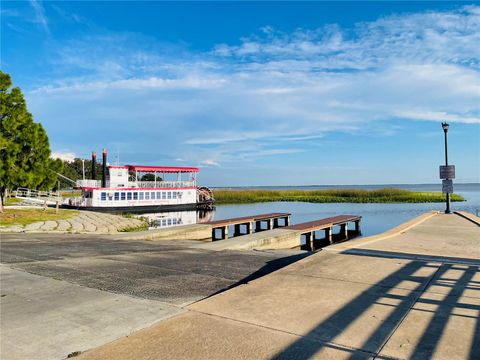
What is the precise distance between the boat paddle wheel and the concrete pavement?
4218cm

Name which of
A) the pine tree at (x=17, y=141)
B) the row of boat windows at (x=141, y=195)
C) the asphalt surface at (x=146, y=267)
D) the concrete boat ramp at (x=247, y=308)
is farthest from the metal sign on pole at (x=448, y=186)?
the row of boat windows at (x=141, y=195)

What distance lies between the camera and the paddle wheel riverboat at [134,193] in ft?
121

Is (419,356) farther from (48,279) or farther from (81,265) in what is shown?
(81,265)

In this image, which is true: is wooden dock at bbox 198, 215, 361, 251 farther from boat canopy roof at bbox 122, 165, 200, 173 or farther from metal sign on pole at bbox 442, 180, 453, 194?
boat canopy roof at bbox 122, 165, 200, 173

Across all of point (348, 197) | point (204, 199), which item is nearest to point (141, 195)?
point (204, 199)

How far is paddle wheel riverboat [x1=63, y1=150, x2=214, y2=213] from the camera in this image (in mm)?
36969

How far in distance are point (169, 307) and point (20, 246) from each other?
8.39 m

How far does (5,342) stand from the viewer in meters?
3.72

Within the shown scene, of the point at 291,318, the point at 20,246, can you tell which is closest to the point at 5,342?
the point at 291,318

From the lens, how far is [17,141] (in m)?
25.9

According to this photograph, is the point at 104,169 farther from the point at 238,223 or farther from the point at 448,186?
the point at 448,186

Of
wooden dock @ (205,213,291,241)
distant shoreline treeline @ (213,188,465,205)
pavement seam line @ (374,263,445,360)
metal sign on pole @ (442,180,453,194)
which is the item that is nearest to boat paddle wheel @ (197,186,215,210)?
distant shoreline treeline @ (213,188,465,205)

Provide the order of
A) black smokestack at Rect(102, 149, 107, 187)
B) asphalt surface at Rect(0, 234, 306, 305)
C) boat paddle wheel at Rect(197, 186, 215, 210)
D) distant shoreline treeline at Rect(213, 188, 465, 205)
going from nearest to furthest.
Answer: asphalt surface at Rect(0, 234, 306, 305) < black smokestack at Rect(102, 149, 107, 187) < boat paddle wheel at Rect(197, 186, 215, 210) < distant shoreline treeline at Rect(213, 188, 465, 205)

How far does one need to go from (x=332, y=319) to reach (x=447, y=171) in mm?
18557
